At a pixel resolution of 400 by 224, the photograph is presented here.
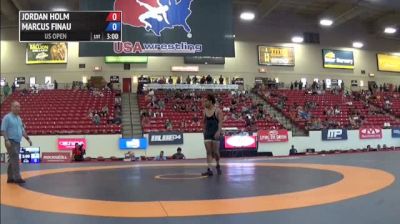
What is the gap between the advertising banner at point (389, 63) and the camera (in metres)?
15.6

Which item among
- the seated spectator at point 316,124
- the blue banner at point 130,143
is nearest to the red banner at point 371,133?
the seated spectator at point 316,124

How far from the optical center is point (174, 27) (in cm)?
1658

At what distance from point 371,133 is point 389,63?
204 inches

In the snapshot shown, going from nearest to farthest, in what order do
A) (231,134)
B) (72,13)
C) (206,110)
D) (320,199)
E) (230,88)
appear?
(320,199) < (206,110) < (72,13) < (231,134) < (230,88)

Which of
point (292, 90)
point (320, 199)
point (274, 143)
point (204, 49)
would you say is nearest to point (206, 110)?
point (320, 199)

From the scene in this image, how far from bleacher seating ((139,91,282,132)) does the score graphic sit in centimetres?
1036

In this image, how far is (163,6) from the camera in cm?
1694

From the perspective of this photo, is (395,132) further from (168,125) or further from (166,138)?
(166,138)

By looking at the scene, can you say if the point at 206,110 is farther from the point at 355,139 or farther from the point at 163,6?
the point at 355,139

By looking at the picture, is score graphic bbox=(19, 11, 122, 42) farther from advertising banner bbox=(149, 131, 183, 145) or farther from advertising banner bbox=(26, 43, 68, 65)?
advertising banner bbox=(26, 43, 68, 65)

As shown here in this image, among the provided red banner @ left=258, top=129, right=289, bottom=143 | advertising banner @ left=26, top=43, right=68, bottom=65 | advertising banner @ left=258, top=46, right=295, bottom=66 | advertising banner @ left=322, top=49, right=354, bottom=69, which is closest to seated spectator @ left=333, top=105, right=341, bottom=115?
red banner @ left=258, top=129, right=289, bottom=143

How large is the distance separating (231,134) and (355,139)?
7336 millimetres

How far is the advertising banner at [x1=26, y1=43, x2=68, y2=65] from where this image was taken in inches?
1052

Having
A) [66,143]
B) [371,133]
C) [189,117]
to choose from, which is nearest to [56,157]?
[66,143]
